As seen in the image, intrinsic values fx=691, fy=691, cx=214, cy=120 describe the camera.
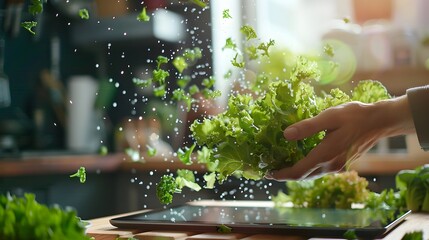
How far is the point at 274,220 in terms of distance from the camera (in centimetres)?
150

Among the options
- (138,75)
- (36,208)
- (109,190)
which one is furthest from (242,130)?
(138,75)

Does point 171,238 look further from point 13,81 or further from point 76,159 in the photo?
point 13,81

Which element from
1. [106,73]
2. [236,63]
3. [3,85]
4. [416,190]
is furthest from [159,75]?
[106,73]

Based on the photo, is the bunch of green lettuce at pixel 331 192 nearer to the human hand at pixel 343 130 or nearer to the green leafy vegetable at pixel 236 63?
the human hand at pixel 343 130

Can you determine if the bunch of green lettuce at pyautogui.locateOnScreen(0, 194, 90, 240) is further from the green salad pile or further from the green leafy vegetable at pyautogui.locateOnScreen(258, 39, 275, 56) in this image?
the green leafy vegetable at pyautogui.locateOnScreen(258, 39, 275, 56)

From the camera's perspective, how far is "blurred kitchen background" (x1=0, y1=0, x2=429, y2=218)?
11.1 feet

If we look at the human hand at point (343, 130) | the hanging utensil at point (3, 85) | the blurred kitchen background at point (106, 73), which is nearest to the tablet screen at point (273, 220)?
the human hand at point (343, 130)

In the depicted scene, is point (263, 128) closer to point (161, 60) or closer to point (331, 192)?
point (161, 60)

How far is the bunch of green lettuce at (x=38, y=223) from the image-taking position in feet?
2.96

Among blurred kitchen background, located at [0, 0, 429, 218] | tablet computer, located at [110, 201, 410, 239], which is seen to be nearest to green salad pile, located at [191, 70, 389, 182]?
tablet computer, located at [110, 201, 410, 239]

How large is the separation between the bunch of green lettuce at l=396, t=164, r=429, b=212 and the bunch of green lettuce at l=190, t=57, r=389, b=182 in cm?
47

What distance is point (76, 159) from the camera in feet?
11.0

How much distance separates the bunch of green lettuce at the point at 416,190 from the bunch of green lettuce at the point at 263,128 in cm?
47

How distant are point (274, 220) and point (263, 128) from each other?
24 centimetres
